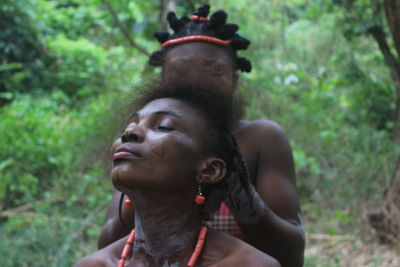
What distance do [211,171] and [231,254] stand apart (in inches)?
11.1

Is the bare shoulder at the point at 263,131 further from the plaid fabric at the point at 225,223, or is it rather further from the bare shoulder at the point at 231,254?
the bare shoulder at the point at 231,254

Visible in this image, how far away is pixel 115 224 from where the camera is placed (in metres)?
2.32

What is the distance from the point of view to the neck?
175 cm

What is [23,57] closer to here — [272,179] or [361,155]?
[361,155]

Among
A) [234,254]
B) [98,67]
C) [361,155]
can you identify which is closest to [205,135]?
[234,254]

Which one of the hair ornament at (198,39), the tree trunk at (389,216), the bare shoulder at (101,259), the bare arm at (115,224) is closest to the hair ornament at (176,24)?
the hair ornament at (198,39)

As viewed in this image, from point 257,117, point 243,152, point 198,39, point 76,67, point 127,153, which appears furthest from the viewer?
point 76,67

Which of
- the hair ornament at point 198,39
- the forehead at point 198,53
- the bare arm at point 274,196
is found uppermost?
the hair ornament at point 198,39

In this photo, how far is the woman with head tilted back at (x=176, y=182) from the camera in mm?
1679

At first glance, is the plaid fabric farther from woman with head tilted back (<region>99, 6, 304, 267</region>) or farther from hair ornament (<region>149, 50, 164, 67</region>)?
hair ornament (<region>149, 50, 164, 67</region>)

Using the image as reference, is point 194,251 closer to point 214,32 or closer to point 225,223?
point 225,223

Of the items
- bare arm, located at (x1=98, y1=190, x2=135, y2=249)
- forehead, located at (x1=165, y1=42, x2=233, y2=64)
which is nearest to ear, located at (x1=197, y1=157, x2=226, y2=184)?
bare arm, located at (x1=98, y1=190, x2=135, y2=249)

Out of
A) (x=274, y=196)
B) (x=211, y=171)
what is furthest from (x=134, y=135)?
(x=274, y=196)

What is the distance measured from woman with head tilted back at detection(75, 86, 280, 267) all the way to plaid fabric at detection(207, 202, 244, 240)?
0.42 m
